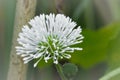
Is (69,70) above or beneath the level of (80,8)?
beneath

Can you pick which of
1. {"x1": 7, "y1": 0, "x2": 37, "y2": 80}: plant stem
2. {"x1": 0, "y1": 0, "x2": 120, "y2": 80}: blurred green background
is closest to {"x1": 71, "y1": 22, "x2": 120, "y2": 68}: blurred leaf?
{"x1": 0, "y1": 0, "x2": 120, "y2": 80}: blurred green background

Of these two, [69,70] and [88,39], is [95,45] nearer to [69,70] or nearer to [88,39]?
[88,39]

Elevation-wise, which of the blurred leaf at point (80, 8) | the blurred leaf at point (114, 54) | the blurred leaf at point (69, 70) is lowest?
the blurred leaf at point (69, 70)

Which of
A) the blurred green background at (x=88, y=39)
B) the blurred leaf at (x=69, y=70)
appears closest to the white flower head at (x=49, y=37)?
the blurred leaf at (x=69, y=70)

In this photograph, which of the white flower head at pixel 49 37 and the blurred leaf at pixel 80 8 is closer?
the white flower head at pixel 49 37

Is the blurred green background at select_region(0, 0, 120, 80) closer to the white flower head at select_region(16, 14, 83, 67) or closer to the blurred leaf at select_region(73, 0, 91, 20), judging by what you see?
the blurred leaf at select_region(73, 0, 91, 20)

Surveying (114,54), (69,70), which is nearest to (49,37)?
(69,70)

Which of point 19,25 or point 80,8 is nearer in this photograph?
point 19,25

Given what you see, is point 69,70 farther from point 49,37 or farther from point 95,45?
point 95,45

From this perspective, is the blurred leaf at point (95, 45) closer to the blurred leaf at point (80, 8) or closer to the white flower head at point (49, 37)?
the blurred leaf at point (80, 8)
